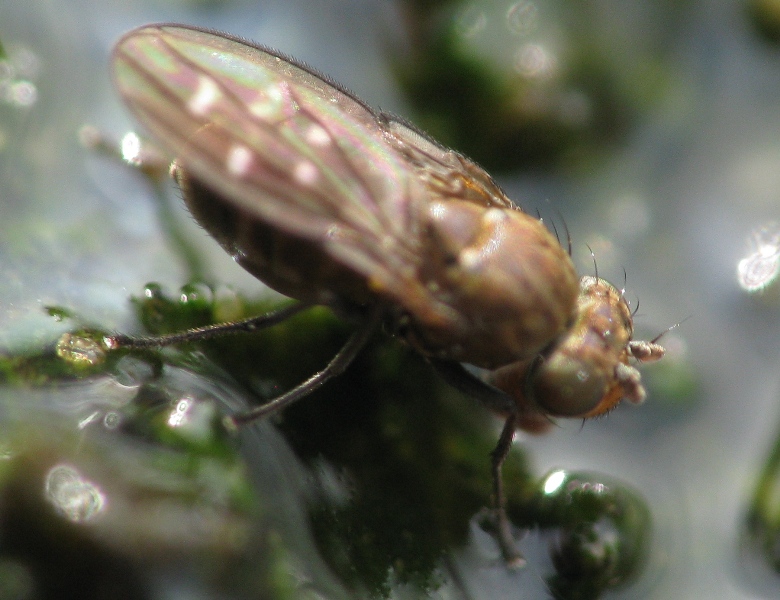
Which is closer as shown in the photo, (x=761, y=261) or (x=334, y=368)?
(x=334, y=368)

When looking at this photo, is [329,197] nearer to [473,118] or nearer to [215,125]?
[215,125]

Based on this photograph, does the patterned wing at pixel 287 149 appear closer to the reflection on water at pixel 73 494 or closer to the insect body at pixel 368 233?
the insect body at pixel 368 233

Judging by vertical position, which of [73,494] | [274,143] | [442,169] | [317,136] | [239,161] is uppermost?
[442,169]

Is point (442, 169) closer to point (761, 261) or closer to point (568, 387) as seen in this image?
point (568, 387)

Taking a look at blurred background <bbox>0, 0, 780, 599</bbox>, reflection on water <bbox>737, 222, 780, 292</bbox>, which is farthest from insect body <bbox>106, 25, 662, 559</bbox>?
reflection on water <bbox>737, 222, 780, 292</bbox>

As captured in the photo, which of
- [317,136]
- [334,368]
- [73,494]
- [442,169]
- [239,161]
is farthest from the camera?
[442,169]

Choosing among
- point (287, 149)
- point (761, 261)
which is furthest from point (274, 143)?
point (761, 261)

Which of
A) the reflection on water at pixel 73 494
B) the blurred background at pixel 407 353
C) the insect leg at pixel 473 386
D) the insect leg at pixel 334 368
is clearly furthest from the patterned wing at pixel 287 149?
the reflection on water at pixel 73 494
